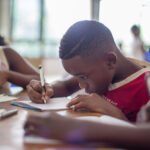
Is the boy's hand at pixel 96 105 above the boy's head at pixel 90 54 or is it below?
below

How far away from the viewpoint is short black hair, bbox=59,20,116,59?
0.85 meters

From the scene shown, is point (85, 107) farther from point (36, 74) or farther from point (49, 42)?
point (49, 42)

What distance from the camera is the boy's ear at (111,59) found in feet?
2.93

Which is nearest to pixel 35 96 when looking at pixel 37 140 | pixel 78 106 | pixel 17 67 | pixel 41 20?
pixel 78 106

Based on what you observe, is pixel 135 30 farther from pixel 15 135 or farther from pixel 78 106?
pixel 15 135

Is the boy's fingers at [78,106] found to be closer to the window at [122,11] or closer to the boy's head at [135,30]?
the window at [122,11]

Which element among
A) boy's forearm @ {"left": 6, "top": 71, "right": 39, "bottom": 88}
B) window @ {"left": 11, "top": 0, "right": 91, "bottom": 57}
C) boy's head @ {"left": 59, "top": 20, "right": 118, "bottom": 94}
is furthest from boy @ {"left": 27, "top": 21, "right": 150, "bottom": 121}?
window @ {"left": 11, "top": 0, "right": 91, "bottom": 57}

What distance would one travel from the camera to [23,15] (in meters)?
6.48

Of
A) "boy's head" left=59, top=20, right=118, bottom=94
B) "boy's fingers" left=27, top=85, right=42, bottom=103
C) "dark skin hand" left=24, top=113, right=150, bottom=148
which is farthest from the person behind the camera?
"boy's fingers" left=27, top=85, right=42, bottom=103

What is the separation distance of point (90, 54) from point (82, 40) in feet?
0.21

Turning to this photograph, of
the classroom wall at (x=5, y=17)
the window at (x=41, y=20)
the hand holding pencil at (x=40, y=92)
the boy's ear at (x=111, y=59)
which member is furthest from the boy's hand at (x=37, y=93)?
the classroom wall at (x=5, y=17)

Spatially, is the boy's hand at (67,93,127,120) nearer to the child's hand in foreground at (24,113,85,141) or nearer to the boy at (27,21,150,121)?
the boy at (27,21,150,121)

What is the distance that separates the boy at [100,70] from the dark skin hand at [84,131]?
0.31 metres

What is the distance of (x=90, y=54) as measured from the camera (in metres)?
0.87
